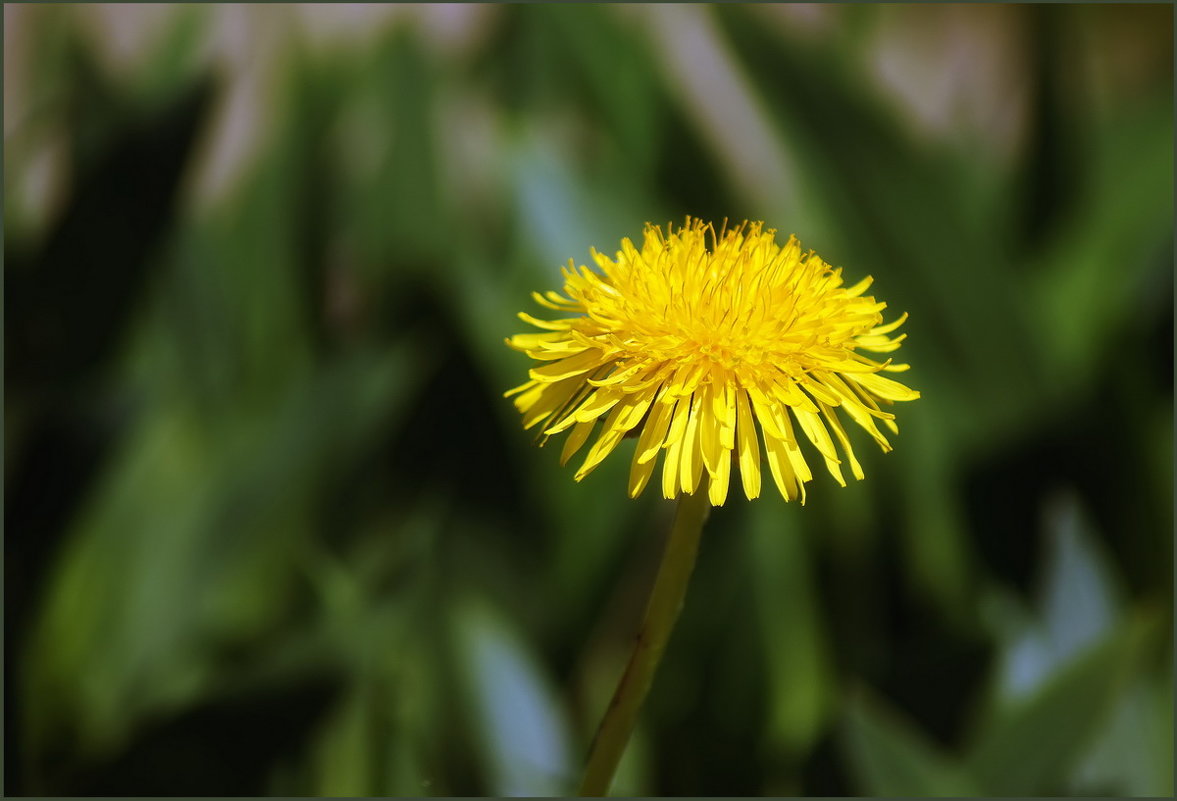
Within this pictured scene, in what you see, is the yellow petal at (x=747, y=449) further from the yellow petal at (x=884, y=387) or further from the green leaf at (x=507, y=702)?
the green leaf at (x=507, y=702)

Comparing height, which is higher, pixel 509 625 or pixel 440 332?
pixel 440 332

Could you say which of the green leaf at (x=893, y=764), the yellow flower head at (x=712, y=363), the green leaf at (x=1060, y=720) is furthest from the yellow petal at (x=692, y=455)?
the green leaf at (x=1060, y=720)

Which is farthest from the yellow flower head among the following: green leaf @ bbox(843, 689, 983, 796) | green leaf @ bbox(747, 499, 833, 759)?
green leaf @ bbox(747, 499, 833, 759)

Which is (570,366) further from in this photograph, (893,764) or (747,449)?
(893,764)

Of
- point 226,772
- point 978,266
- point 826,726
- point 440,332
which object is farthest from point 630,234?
point 226,772

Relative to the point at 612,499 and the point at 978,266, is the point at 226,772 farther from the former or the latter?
the point at 978,266

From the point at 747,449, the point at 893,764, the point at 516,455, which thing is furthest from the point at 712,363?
the point at 516,455

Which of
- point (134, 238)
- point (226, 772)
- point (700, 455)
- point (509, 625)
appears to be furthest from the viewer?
point (134, 238)
